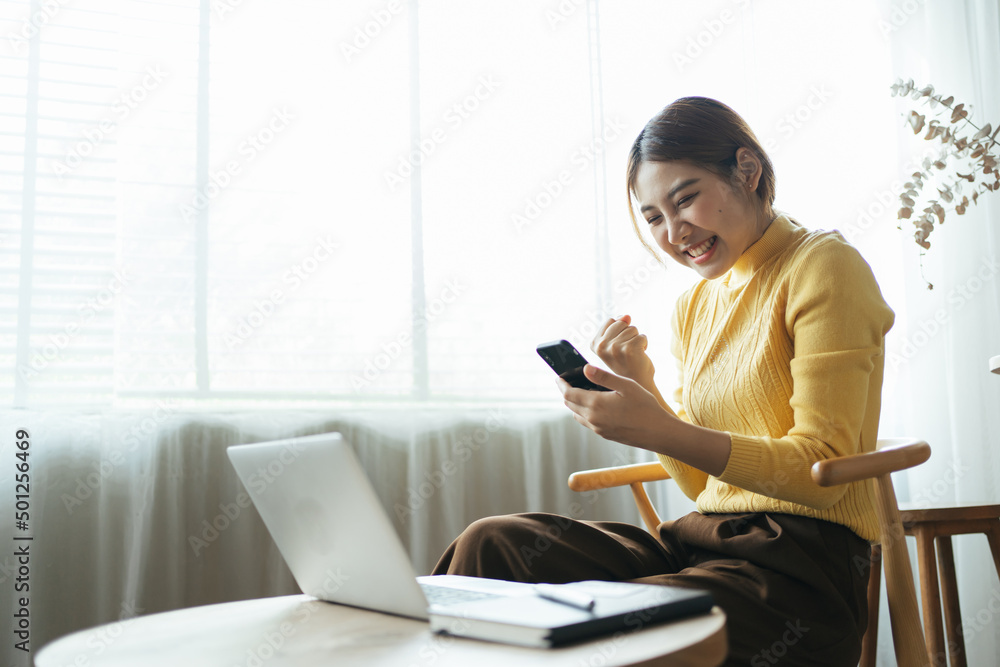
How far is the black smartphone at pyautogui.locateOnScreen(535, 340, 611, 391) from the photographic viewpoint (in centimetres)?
93

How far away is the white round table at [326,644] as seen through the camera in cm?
52

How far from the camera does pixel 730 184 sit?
1147 millimetres

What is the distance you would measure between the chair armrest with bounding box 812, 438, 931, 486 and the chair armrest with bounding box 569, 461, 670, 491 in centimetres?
44

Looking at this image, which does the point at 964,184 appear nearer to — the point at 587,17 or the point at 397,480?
the point at 587,17

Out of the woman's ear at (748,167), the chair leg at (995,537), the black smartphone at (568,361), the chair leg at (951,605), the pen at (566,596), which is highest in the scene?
the woman's ear at (748,167)

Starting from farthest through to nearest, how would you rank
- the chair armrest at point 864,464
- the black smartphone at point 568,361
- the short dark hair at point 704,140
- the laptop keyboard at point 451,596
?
the short dark hair at point 704,140, the black smartphone at point 568,361, the chair armrest at point 864,464, the laptop keyboard at point 451,596

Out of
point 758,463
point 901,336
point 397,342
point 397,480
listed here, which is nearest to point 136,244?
point 397,342

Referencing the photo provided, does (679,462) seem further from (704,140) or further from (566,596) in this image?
(566,596)

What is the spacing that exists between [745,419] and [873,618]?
1.61 ft

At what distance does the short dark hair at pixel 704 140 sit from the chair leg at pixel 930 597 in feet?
2.22

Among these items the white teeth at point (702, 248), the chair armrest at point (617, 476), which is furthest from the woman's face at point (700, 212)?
the chair armrest at point (617, 476)

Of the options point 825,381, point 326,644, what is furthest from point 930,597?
point 326,644

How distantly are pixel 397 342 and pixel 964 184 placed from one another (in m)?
1.59

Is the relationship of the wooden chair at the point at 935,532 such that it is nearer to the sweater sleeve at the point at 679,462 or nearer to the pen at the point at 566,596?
the sweater sleeve at the point at 679,462
